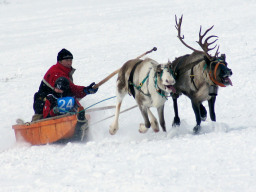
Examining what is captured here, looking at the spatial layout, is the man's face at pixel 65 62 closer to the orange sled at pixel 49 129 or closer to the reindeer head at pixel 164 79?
the orange sled at pixel 49 129

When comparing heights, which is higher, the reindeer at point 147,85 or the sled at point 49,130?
the reindeer at point 147,85

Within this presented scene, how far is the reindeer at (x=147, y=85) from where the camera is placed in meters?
Result: 6.52

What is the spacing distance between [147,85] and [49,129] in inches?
69.5

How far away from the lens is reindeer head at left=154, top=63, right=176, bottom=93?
6.38 m

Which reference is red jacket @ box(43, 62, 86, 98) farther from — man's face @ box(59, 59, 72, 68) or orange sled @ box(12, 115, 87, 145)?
orange sled @ box(12, 115, 87, 145)

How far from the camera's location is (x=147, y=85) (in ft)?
22.8

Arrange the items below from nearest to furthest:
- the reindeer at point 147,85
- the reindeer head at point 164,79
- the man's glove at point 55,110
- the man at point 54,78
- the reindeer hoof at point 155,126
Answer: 1. the reindeer head at point 164,79
2. the reindeer at point 147,85
3. the reindeer hoof at point 155,126
4. the man's glove at point 55,110
5. the man at point 54,78

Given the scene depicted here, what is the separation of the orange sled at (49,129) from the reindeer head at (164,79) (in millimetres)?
1541

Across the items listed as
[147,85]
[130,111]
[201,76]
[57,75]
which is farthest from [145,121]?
[130,111]

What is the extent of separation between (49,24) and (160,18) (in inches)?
238

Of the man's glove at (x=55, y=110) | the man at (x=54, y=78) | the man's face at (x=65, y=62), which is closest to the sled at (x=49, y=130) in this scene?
the man's glove at (x=55, y=110)

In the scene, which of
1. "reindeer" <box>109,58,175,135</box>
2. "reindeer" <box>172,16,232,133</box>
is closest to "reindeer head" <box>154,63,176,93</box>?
"reindeer" <box>109,58,175,135</box>

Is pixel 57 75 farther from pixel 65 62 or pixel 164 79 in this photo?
pixel 164 79

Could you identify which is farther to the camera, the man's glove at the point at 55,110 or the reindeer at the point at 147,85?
the man's glove at the point at 55,110
